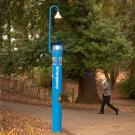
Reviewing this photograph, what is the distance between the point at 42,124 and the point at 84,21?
9.02 meters

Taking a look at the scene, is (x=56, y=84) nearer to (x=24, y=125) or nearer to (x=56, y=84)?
(x=56, y=84)

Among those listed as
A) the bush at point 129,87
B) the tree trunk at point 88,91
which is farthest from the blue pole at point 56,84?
the bush at point 129,87

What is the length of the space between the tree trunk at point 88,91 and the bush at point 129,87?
637 centimetres

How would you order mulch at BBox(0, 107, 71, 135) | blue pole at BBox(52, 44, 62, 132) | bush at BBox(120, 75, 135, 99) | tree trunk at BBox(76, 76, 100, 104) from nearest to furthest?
1. mulch at BBox(0, 107, 71, 135)
2. blue pole at BBox(52, 44, 62, 132)
3. tree trunk at BBox(76, 76, 100, 104)
4. bush at BBox(120, 75, 135, 99)

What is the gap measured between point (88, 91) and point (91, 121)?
395 inches

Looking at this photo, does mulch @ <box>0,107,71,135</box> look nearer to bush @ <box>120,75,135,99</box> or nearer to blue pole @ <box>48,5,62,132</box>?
blue pole @ <box>48,5,62,132</box>

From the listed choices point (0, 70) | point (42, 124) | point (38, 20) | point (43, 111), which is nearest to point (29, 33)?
point (38, 20)

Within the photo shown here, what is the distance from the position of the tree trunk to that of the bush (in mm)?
6373

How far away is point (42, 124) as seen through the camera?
15.3 m

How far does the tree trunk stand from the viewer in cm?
2742

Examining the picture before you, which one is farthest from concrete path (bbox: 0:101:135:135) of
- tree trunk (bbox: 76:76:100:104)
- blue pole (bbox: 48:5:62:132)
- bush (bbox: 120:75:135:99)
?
bush (bbox: 120:75:135:99)

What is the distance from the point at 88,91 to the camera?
90.1ft

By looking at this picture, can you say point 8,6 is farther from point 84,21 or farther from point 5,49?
point 84,21

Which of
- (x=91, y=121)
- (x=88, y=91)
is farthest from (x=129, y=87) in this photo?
(x=91, y=121)
